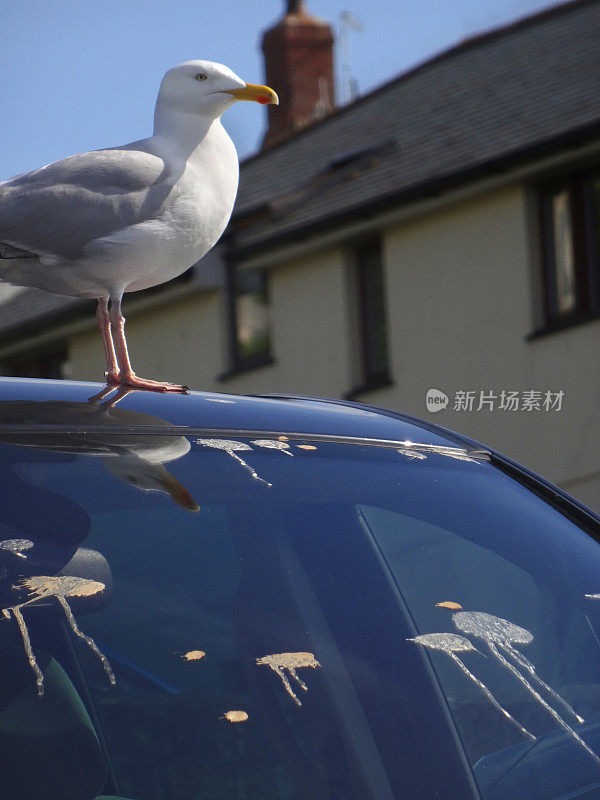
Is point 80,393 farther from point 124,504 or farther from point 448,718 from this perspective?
point 448,718

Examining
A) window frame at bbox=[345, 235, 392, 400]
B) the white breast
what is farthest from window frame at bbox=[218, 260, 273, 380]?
the white breast

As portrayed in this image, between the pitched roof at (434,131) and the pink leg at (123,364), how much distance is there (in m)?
12.6

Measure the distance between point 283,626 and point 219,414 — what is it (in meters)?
0.49

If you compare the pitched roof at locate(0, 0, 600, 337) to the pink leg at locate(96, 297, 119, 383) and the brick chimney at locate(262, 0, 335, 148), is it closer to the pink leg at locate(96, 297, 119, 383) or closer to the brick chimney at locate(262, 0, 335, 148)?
the brick chimney at locate(262, 0, 335, 148)

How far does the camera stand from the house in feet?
52.5

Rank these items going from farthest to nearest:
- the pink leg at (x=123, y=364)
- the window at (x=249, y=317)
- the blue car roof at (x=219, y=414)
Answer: the window at (x=249, y=317)
the pink leg at (x=123, y=364)
the blue car roof at (x=219, y=414)

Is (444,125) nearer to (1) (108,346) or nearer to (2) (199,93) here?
(2) (199,93)

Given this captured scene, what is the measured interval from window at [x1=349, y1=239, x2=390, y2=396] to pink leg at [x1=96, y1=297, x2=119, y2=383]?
14.9 meters

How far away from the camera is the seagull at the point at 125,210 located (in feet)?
11.4

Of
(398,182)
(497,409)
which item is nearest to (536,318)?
(497,409)

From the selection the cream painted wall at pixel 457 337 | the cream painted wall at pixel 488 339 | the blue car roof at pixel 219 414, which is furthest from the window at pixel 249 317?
the blue car roof at pixel 219 414

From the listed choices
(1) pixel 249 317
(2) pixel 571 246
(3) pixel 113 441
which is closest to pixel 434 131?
(2) pixel 571 246

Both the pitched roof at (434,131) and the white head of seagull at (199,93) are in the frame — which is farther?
the pitched roof at (434,131)

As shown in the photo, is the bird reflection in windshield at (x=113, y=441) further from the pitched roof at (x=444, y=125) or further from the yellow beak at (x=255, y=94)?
the pitched roof at (x=444, y=125)
